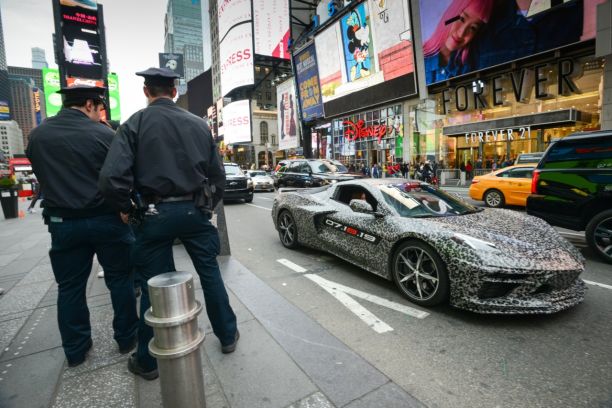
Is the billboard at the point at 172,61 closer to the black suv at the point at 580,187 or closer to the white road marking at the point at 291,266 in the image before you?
the white road marking at the point at 291,266

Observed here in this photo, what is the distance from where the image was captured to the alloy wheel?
321 cm

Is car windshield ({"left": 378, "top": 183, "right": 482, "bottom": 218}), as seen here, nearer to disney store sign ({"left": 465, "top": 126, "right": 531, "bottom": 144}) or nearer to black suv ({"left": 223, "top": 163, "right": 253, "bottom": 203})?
black suv ({"left": 223, "top": 163, "right": 253, "bottom": 203})

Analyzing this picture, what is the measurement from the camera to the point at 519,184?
10.1 meters

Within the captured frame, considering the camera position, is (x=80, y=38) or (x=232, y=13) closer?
(x=80, y=38)

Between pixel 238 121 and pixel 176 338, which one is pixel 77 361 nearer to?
pixel 176 338

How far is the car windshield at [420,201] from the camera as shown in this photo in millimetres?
3802

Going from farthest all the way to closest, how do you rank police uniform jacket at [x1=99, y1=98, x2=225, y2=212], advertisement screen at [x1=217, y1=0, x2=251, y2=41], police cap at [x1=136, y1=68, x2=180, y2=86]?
advertisement screen at [x1=217, y1=0, x2=251, y2=41], police cap at [x1=136, y1=68, x2=180, y2=86], police uniform jacket at [x1=99, y1=98, x2=225, y2=212]

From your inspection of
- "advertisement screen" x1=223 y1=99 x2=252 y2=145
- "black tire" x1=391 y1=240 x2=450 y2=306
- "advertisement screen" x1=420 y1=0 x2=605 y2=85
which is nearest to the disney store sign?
"advertisement screen" x1=420 y1=0 x2=605 y2=85

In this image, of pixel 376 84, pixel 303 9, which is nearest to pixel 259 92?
pixel 303 9

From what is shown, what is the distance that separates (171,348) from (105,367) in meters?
1.40

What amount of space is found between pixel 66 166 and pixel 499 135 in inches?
977

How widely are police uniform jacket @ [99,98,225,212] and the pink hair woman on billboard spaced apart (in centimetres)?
2334

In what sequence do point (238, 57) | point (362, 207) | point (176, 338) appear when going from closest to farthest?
1. point (176, 338)
2. point (362, 207)
3. point (238, 57)

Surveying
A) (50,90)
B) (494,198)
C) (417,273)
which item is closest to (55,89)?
(50,90)
